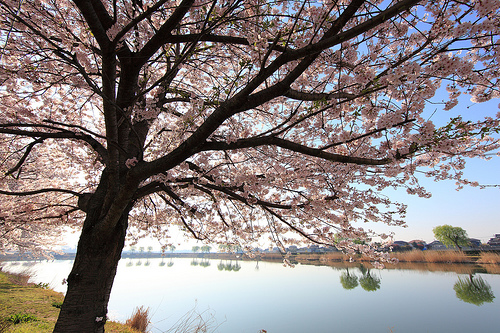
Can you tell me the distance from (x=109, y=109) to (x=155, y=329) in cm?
799

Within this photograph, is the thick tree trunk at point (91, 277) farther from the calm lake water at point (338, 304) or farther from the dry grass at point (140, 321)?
the dry grass at point (140, 321)

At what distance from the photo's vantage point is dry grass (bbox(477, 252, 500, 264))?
50.7ft

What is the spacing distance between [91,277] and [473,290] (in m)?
15.6

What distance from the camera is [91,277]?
10.1ft

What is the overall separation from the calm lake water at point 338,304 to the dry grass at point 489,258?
4871mm

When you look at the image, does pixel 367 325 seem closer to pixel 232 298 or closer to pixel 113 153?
pixel 232 298

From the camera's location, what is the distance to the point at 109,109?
8.22 ft

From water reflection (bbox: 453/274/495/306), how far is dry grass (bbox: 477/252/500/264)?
6.22 m

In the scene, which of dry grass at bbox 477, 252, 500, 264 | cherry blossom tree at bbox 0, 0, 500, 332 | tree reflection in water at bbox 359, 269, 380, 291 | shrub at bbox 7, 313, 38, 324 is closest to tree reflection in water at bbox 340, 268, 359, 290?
tree reflection in water at bbox 359, 269, 380, 291

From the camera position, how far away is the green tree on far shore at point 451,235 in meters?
32.4

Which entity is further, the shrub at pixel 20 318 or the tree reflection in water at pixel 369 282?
the tree reflection in water at pixel 369 282

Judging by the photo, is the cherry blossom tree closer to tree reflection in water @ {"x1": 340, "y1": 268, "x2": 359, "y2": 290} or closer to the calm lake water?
the calm lake water

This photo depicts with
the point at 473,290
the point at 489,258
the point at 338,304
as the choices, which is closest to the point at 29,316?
the point at 338,304

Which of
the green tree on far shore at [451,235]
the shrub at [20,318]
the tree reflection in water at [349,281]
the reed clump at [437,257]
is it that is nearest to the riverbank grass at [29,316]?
the shrub at [20,318]
